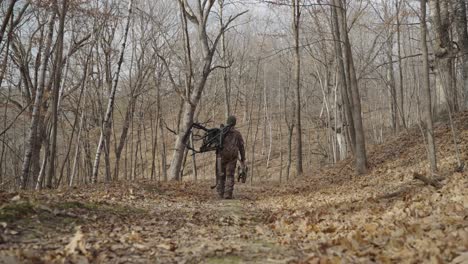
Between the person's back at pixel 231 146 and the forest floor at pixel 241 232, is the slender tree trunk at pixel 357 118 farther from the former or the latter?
the forest floor at pixel 241 232

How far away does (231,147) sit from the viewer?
1112cm

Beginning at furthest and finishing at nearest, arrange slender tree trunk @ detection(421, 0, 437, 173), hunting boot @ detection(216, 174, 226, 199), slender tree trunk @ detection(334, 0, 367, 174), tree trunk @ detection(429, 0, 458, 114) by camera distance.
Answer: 1. tree trunk @ detection(429, 0, 458, 114)
2. slender tree trunk @ detection(334, 0, 367, 174)
3. hunting boot @ detection(216, 174, 226, 199)
4. slender tree trunk @ detection(421, 0, 437, 173)

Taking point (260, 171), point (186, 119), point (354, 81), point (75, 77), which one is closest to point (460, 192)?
point (354, 81)

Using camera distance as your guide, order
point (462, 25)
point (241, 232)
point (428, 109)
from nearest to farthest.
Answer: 1. point (241, 232)
2. point (428, 109)
3. point (462, 25)

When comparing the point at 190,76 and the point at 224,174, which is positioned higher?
the point at 190,76

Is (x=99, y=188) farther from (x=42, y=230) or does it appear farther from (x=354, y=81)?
(x=354, y=81)

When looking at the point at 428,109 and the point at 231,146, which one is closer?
the point at 428,109

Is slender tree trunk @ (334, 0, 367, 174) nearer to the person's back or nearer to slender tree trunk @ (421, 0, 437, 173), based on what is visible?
the person's back

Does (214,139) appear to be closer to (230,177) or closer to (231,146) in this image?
(231,146)

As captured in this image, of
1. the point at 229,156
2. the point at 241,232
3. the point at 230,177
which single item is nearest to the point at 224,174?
the point at 230,177

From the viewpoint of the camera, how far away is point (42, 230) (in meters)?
4.55

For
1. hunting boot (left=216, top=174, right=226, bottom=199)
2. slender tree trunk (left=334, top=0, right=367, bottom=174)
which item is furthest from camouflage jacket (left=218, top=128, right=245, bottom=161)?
slender tree trunk (left=334, top=0, right=367, bottom=174)

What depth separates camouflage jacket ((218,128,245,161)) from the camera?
36.4ft

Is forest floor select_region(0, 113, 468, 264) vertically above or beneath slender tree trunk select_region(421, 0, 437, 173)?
beneath
